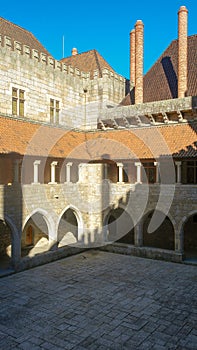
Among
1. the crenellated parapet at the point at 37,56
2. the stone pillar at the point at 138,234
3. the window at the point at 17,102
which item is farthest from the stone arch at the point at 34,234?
the crenellated parapet at the point at 37,56

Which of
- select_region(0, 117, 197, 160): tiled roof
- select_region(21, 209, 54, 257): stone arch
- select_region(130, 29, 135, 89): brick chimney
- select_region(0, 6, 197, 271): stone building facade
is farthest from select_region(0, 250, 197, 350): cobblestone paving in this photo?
select_region(130, 29, 135, 89): brick chimney

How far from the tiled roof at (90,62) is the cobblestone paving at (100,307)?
45.2ft

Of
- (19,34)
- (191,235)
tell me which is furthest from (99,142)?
(19,34)

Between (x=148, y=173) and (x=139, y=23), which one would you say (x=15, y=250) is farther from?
(x=139, y=23)

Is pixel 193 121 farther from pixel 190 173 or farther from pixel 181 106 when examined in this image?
pixel 190 173

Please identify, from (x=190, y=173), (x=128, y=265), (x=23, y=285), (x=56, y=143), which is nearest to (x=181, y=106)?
(x=190, y=173)

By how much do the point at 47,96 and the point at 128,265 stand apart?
35.1 ft

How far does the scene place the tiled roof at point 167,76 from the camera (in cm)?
1964

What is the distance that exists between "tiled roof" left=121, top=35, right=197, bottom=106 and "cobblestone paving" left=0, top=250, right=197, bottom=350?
10.8 m

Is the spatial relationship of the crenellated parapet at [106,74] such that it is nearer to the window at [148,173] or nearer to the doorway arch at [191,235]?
the window at [148,173]

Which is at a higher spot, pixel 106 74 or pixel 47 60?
pixel 47 60

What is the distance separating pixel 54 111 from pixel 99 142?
340 centimetres

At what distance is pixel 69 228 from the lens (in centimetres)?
1922

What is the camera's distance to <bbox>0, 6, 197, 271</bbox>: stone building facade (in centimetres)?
1451
